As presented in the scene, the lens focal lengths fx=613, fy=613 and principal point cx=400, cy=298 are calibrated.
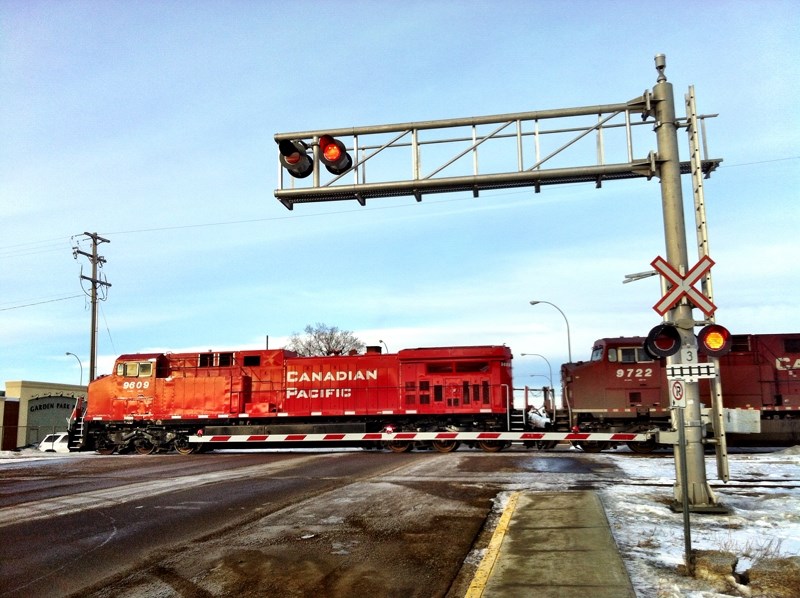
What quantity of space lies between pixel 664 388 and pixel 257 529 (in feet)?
52.4

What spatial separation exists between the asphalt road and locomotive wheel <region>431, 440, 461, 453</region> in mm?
5979

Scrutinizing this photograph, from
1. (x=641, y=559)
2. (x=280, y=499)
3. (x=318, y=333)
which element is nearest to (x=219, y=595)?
(x=641, y=559)

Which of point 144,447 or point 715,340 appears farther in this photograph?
point 144,447

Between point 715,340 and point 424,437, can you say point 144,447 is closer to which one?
point 424,437

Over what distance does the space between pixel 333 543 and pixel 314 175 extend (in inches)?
224

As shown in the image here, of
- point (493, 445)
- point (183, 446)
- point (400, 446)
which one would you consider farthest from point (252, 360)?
point (493, 445)

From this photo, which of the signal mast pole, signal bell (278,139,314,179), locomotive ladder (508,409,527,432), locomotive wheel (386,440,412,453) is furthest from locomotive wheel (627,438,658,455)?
signal bell (278,139,314,179)

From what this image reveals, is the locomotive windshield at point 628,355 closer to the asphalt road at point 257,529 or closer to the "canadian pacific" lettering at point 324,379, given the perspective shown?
the asphalt road at point 257,529

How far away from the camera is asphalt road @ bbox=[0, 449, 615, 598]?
20.1 feet

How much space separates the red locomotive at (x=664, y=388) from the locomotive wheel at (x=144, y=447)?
1649cm

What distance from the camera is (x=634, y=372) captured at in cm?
2069

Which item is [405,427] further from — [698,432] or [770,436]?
[698,432]

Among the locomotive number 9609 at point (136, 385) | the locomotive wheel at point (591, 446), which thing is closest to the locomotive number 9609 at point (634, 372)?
the locomotive wheel at point (591, 446)

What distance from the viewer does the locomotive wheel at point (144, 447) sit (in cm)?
2504
